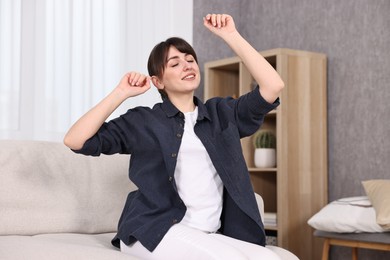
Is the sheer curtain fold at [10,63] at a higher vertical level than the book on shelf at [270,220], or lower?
higher

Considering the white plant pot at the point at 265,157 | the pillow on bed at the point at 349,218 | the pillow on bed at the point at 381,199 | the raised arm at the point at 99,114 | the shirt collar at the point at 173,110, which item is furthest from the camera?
the white plant pot at the point at 265,157

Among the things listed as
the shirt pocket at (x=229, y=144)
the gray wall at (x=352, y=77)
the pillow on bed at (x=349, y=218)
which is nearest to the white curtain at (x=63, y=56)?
the gray wall at (x=352, y=77)

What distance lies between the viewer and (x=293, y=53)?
11.3ft

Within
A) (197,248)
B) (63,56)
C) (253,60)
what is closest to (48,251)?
(197,248)

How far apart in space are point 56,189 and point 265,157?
163 centimetres

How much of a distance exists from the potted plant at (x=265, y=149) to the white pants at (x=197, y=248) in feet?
5.92

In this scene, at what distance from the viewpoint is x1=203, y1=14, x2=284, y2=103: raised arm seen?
68.6 inches

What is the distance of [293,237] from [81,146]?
6.29 ft

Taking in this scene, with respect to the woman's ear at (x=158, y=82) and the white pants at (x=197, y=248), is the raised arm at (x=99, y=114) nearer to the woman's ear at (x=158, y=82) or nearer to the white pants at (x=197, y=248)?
the woman's ear at (x=158, y=82)

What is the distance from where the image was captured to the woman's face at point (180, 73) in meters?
1.87

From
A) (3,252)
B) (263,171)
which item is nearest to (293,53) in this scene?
(263,171)

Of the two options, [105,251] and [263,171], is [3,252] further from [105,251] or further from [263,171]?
[263,171]

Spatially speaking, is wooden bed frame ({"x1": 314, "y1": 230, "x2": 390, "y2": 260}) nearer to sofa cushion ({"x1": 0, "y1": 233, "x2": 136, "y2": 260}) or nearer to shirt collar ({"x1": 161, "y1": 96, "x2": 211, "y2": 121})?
shirt collar ({"x1": 161, "y1": 96, "x2": 211, "y2": 121})

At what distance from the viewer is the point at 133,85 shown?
1.78 meters
